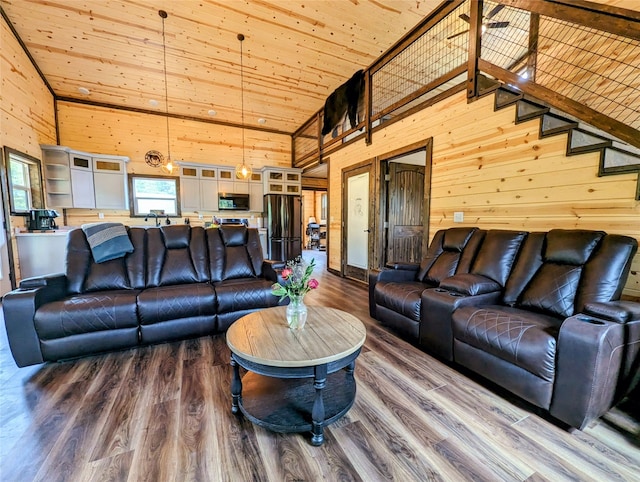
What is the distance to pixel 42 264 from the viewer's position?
3996 millimetres

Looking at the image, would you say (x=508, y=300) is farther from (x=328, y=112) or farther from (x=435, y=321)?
(x=328, y=112)

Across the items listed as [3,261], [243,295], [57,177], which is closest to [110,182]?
[57,177]

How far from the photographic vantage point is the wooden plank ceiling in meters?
3.50

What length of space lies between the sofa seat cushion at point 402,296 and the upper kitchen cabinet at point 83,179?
18.9ft

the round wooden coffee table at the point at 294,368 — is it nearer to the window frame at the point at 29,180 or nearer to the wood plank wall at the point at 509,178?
the wood plank wall at the point at 509,178

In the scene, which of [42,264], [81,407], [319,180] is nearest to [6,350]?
[81,407]

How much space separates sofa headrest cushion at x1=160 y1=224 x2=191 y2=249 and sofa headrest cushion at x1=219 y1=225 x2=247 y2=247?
0.39m

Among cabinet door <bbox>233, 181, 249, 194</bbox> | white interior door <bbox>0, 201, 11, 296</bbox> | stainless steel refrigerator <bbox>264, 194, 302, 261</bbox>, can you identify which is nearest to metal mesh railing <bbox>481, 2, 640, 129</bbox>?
stainless steel refrigerator <bbox>264, 194, 302, 261</bbox>

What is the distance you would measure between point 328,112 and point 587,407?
537 centimetres

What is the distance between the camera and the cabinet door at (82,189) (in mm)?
4965

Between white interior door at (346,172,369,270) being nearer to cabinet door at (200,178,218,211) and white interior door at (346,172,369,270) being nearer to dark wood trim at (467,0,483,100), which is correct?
dark wood trim at (467,0,483,100)

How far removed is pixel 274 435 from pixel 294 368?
1.43 feet

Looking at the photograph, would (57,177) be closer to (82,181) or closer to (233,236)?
(82,181)

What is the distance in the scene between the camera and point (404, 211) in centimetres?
463
